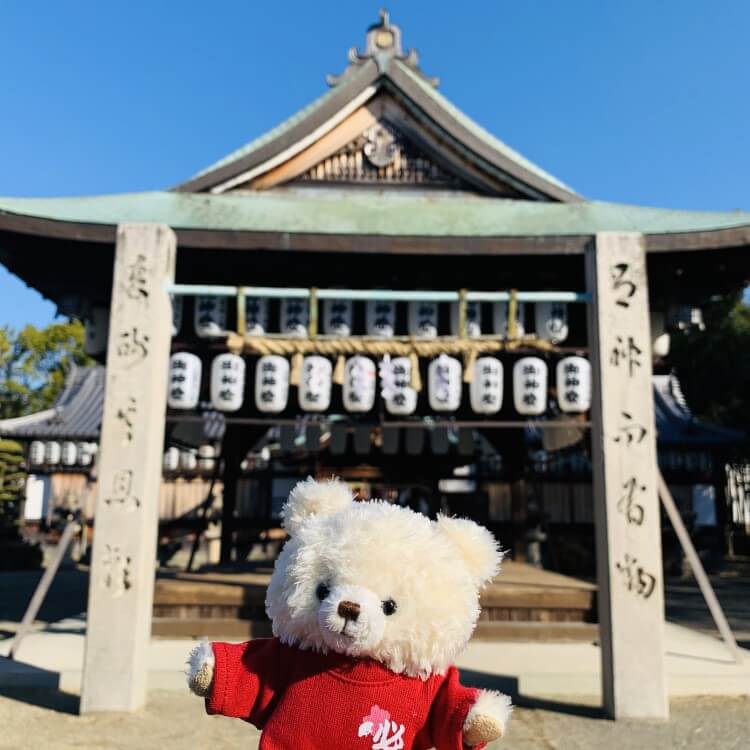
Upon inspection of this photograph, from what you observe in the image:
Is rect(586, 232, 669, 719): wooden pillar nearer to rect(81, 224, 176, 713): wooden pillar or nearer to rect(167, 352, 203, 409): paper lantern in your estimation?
rect(81, 224, 176, 713): wooden pillar

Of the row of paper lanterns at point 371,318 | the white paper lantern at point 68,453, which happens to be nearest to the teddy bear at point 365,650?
the row of paper lanterns at point 371,318

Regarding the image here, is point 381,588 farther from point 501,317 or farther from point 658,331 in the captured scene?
point 658,331

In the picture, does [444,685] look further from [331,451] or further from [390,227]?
[331,451]

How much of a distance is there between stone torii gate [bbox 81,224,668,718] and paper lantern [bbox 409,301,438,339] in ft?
6.02

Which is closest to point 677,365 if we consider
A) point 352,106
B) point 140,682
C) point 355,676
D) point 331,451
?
point 331,451

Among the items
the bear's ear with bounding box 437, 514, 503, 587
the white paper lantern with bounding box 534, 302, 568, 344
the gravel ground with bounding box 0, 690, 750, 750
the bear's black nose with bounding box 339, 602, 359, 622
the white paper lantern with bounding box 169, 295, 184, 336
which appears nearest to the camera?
the bear's black nose with bounding box 339, 602, 359, 622

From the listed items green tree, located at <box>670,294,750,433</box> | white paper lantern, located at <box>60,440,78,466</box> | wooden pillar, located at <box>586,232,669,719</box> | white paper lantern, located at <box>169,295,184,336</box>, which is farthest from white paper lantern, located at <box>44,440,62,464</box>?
green tree, located at <box>670,294,750,433</box>

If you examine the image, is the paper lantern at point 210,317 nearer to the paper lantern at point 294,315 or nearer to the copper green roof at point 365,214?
the paper lantern at point 294,315

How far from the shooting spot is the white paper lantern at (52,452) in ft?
76.7

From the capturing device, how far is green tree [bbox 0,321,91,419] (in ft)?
104

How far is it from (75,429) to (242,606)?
16486 mm

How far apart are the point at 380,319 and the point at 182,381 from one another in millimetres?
2232

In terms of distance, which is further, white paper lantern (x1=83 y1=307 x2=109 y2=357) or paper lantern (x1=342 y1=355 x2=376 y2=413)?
white paper lantern (x1=83 y1=307 x2=109 y2=357)

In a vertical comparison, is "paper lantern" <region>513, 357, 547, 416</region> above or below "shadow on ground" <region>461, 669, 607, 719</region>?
above
